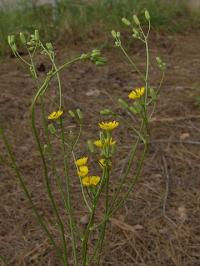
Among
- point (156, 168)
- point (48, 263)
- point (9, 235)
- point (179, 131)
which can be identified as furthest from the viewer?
point (179, 131)

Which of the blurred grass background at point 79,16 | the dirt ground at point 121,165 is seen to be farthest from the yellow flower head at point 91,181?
the blurred grass background at point 79,16

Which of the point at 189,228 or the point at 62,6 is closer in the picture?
the point at 189,228

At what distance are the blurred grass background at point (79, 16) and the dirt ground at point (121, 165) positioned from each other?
1.26 ft

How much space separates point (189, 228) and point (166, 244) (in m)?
0.14

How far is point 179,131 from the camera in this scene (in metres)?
3.02

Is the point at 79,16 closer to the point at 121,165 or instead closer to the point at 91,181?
the point at 121,165

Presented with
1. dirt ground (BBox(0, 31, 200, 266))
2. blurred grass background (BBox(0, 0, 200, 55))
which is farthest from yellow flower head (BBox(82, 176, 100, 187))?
blurred grass background (BBox(0, 0, 200, 55))

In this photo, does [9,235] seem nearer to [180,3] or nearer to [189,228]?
[189,228]

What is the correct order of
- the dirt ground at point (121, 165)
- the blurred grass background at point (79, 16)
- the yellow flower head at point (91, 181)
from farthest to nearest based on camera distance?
1. the blurred grass background at point (79, 16)
2. the dirt ground at point (121, 165)
3. the yellow flower head at point (91, 181)

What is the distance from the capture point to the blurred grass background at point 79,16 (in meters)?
4.48

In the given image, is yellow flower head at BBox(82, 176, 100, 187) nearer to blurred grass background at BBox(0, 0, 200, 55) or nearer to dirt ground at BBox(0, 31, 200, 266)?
dirt ground at BBox(0, 31, 200, 266)

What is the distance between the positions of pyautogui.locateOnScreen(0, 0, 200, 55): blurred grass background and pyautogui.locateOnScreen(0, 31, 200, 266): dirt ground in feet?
1.26

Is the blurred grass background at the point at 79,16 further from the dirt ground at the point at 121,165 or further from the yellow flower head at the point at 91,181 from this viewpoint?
the yellow flower head at the point at 91,181

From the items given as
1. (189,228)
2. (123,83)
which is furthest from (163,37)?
(189,228)
